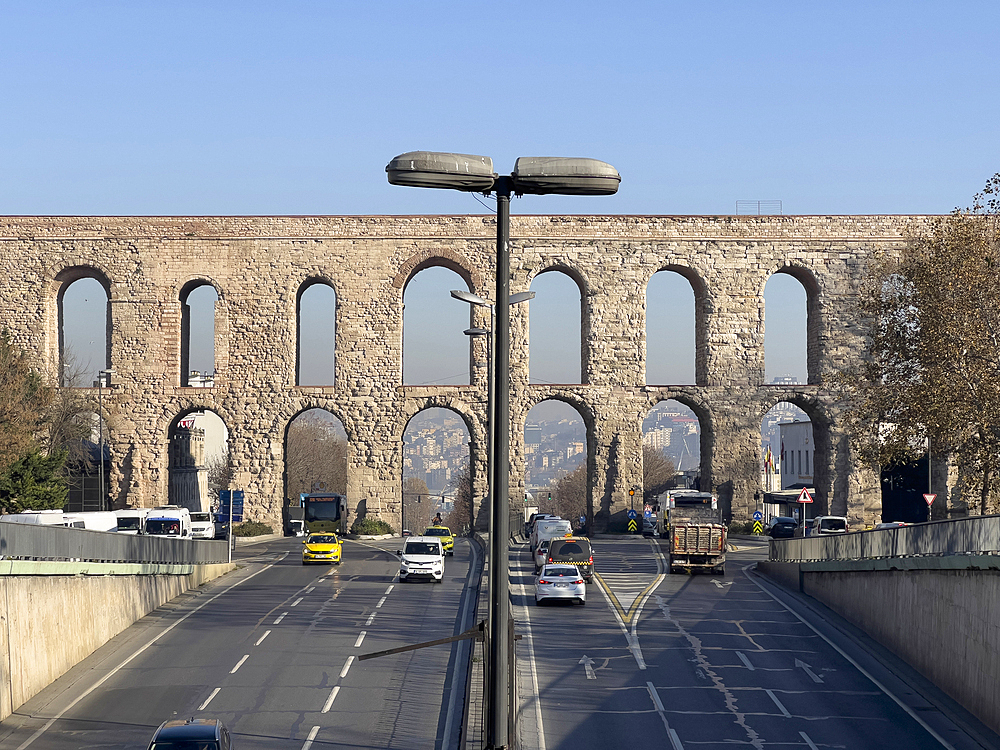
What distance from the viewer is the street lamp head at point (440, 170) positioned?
11.8m

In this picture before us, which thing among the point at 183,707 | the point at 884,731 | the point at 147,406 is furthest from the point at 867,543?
the point at 147,406

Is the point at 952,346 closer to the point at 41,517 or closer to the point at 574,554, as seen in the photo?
the point at 574,554

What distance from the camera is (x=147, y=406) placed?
70.4 metres

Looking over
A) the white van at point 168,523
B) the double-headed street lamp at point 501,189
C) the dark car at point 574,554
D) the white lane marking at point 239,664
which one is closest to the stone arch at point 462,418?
the white van at point 168,523

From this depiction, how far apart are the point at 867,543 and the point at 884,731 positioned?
39.2 feet

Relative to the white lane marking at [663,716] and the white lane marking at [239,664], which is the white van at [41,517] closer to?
the white lane marking at [239,664]

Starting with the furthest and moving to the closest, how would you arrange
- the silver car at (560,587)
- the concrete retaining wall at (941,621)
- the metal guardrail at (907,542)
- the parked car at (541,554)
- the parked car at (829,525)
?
the parked car at (829,525), the parked car at (541,554), the silver car at (560,587), the metal guardrail at (907,542), the concrete retaining wall at (941,621)

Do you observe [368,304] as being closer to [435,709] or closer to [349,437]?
[349,437]

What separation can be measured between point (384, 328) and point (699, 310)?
64.3 ft

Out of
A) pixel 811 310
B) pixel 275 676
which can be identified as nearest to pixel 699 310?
pixel 811 310

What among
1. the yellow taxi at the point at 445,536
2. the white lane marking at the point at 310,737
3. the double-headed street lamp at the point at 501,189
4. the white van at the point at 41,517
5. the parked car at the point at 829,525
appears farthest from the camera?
the parked car at the point at 829,525

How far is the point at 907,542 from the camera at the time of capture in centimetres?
3017

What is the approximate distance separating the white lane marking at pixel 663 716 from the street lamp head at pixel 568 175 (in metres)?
12.7

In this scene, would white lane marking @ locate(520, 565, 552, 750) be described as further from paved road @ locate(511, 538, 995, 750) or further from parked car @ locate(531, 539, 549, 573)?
parked car @ locate(531, 539, 549, 573)
